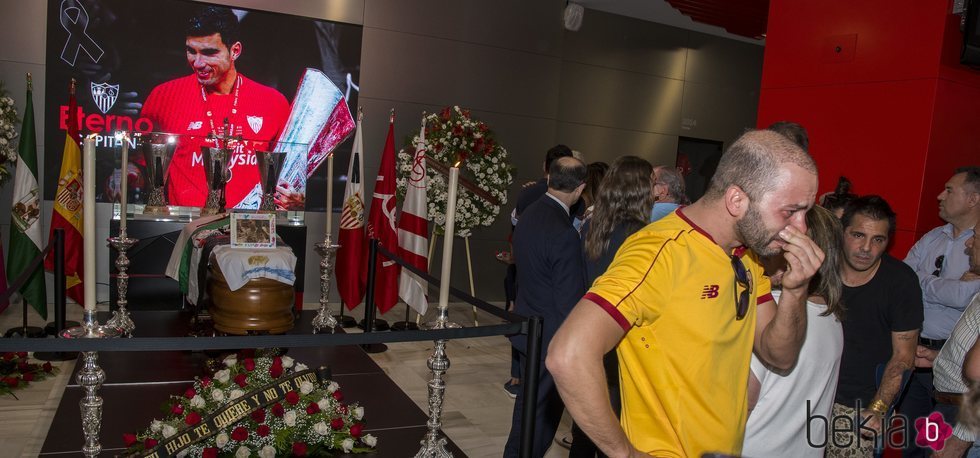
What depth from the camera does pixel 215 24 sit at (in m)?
7.16

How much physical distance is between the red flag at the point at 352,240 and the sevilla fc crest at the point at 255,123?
154 centimetres

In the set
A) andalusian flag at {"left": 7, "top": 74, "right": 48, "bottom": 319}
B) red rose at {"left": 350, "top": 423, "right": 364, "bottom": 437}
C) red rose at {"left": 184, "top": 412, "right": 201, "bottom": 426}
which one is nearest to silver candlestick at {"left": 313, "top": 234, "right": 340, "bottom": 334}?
red rose at {"left": 350, "top": 423, "right": 364, "bottom": 437}

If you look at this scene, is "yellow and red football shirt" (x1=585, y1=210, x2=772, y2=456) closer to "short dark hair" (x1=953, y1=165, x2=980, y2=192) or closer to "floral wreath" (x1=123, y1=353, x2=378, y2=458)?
"floral wreath" (x1=123, y1=353, x2=378, y2=458)

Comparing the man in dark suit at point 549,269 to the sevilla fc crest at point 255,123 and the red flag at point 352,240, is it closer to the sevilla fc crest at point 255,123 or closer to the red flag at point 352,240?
the red flag at point 352,240

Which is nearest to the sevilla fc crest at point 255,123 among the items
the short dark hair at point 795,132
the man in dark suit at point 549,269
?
the man in dark suit at point 549,269

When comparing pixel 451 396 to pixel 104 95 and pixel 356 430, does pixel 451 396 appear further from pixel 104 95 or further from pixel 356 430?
pixel 104 95

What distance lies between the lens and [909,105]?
13.8ft

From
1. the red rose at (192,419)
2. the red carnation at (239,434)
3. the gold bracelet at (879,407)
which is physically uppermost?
the gold bracelet at (879,407)

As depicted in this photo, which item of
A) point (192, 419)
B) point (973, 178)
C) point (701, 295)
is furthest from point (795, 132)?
point (192, 419)

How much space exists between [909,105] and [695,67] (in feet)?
20.5

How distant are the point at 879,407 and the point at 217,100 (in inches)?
260

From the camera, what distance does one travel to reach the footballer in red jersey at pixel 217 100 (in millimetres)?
7062

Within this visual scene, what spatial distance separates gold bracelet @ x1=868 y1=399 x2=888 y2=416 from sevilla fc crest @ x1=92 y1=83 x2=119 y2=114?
6.90m

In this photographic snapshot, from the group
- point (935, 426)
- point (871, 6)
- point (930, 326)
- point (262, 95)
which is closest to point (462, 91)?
point (262, 95)
